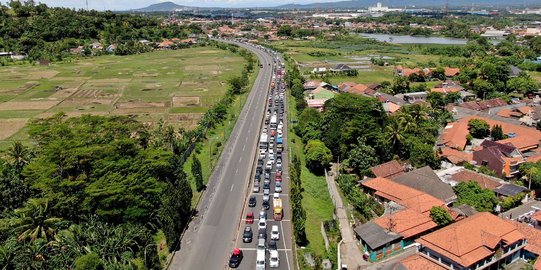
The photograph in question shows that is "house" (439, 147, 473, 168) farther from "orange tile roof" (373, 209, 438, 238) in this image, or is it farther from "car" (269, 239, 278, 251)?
"car" (269, 239, 278, 251)

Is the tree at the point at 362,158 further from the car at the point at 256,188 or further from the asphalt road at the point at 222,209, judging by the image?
the car at the point at 256,188

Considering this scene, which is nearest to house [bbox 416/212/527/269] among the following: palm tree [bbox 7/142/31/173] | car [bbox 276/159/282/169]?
car [bbox 276/159/282/169]

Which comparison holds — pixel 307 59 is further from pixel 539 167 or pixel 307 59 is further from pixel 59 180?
pixel 59 180

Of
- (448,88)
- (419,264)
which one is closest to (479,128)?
(448,88)

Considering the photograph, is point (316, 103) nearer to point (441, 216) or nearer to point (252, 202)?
point (252, 202)

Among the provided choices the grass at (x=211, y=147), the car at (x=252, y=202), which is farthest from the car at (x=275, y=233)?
the grass at (x=211, y=147)

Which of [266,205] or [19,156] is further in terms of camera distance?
[19,156]
